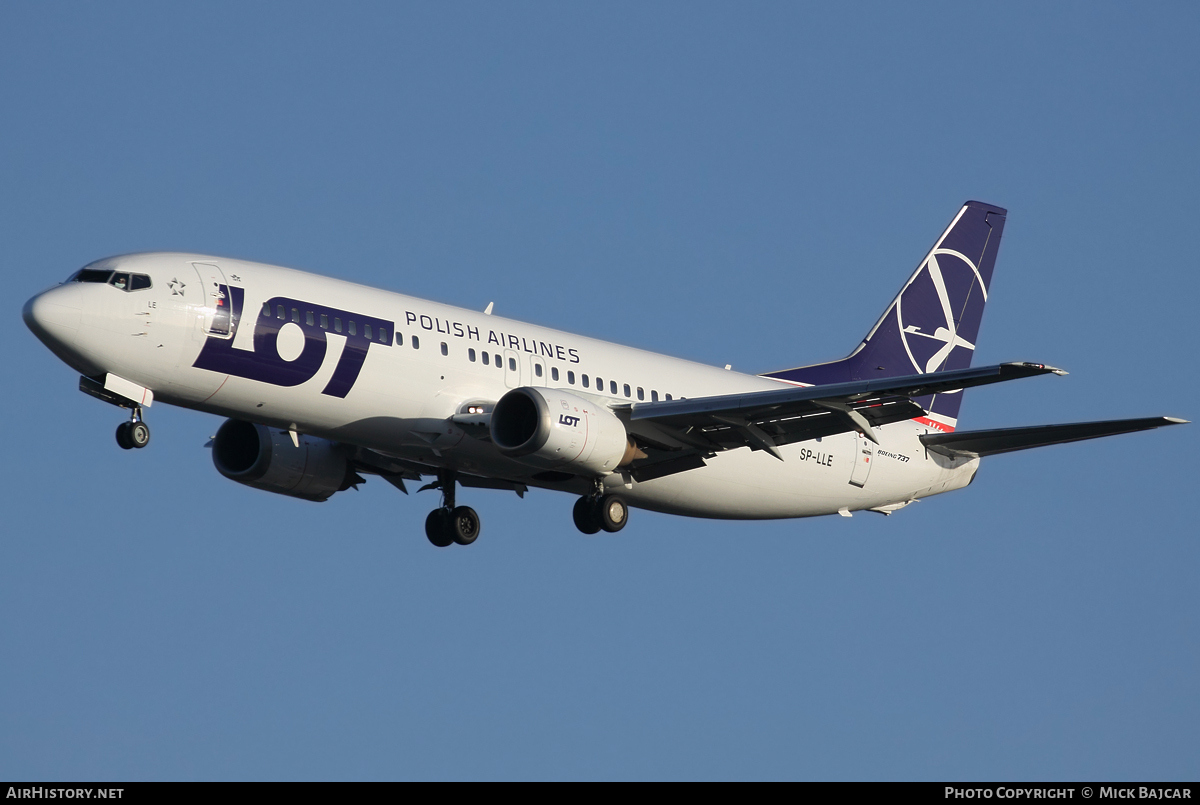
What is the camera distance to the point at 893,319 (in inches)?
1752

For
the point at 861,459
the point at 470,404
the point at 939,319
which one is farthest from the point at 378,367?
the point at 939,319

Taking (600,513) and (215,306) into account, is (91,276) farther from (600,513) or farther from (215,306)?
(600,513)

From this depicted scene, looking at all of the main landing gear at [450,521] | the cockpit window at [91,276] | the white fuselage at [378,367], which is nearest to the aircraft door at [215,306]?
the white fuselage at [378,367]

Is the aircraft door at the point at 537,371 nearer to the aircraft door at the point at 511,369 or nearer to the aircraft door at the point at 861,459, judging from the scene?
the aircraft door at the point at 511,369

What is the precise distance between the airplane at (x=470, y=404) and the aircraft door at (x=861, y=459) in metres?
0.05

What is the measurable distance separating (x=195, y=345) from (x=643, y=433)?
10097 millimetres

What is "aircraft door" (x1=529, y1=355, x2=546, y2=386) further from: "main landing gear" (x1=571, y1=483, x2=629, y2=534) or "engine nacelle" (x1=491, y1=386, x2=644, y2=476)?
"main landing gear" (x1=571, y1=483, x2=629, y2=534)

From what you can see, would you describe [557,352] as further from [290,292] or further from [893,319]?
[893,319]

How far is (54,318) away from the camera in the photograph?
30188 mm

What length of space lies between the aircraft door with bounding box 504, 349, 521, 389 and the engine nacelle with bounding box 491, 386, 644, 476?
117 centimetres

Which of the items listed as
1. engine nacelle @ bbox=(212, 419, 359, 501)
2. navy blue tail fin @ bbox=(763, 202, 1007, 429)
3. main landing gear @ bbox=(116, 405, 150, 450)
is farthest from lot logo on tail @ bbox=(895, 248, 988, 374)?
main landing gear @ bbox=(116, 405, 150, 450)

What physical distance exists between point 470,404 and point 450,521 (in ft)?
18.1
